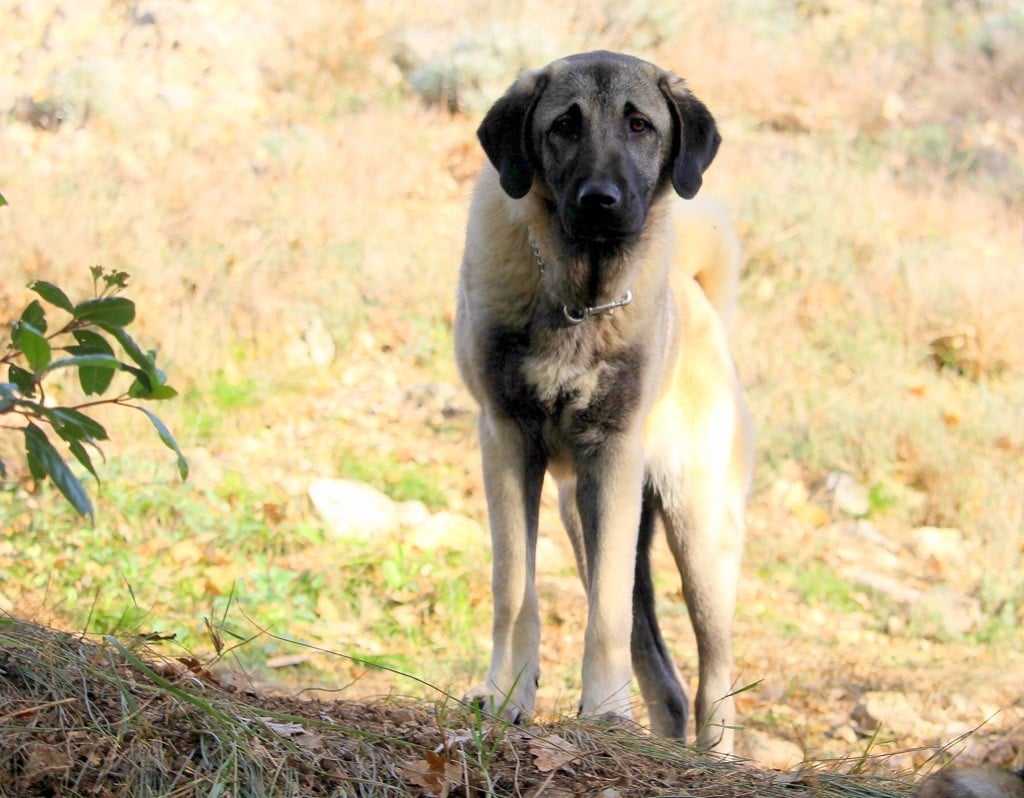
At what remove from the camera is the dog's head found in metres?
3.37

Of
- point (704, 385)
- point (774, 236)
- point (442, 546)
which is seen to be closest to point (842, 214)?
point (774, 236)

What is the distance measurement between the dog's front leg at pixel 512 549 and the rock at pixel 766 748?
4.27ft

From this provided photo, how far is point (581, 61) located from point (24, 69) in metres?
9.19

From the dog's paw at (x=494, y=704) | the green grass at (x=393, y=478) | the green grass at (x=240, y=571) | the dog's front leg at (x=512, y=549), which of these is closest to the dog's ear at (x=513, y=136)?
the dog's front leg at (x=512, y=549)

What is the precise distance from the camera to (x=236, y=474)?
20.8ft

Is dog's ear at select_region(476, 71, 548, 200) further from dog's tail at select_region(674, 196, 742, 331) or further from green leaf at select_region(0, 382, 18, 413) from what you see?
green leaf at select_region(0, 382, 18, 413)

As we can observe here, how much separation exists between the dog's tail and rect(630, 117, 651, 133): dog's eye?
896 mm

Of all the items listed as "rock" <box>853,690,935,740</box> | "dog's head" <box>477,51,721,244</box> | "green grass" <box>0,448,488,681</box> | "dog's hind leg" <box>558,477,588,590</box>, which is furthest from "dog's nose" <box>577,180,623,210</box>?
"rock" <box>853,690,935,740</box>

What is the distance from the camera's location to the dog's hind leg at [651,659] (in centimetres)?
416

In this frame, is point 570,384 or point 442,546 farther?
point 442,546

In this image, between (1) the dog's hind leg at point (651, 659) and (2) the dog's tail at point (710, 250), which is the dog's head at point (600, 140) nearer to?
(2) the dog's tail at point (710, 250)

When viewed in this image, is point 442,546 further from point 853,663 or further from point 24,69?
point 24,69

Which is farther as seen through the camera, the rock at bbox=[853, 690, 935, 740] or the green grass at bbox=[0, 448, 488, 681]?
the green grass at bbox=[0, 448, 488, 681]

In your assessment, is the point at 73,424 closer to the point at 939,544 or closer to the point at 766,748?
the point at 766,748
